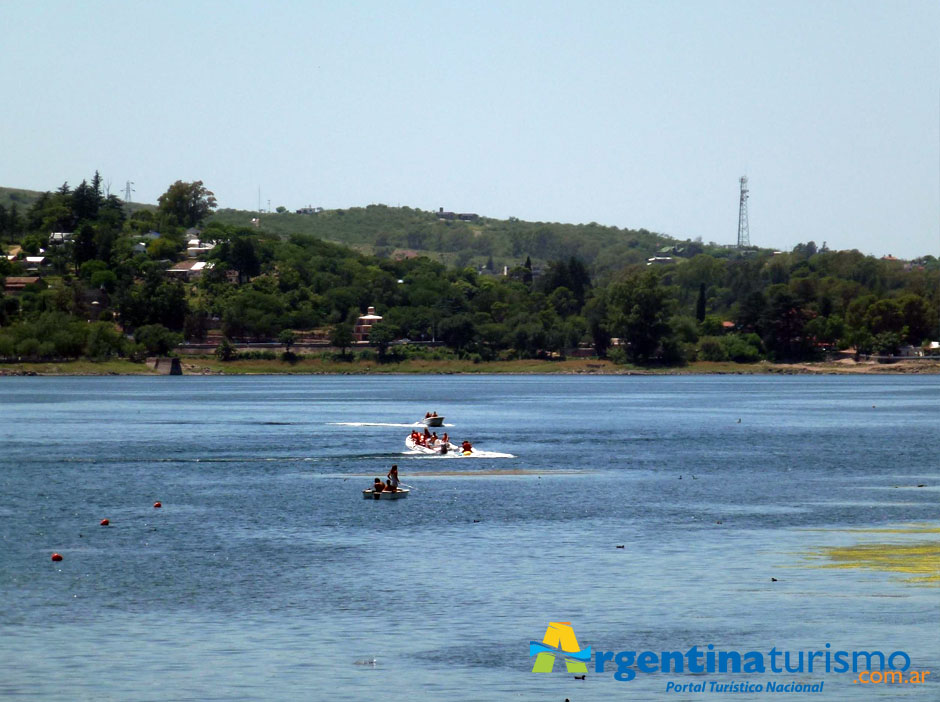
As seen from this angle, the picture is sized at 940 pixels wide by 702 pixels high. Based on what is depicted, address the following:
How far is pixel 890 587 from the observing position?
3922 cm

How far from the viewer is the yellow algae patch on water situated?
4138cm

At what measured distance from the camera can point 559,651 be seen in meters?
32.8

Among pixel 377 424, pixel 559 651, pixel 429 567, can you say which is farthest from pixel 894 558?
pixel 377 424

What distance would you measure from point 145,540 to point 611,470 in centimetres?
3723

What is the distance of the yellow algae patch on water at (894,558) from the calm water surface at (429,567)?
0.82 meters

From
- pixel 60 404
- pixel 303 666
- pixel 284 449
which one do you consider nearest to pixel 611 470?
pixel 284 449

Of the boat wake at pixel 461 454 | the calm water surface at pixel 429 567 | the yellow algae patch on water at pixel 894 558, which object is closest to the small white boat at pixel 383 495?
the calm water surface at pixel 429 567

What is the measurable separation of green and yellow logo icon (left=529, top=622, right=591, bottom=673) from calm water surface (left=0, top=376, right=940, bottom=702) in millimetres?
364

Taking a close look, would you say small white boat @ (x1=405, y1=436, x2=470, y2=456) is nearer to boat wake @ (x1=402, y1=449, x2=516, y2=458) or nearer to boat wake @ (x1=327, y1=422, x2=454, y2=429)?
boat wake @ (x1=402, y1=449, x2=516, y2=458)

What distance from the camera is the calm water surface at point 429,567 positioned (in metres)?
31.1

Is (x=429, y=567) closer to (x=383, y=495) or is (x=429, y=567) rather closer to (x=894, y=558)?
(x=894, y=558)

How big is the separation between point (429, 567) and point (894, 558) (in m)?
16.4

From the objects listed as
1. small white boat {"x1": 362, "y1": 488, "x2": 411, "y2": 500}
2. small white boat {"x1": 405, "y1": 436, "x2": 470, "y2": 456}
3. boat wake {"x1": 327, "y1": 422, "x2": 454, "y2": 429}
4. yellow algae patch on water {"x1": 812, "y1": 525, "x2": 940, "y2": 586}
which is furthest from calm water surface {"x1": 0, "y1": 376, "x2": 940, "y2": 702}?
boat wake {"x1": 327, "y1": 422, "x2": 454, "y2": 429}

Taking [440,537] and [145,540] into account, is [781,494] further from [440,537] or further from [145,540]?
[145,540]
